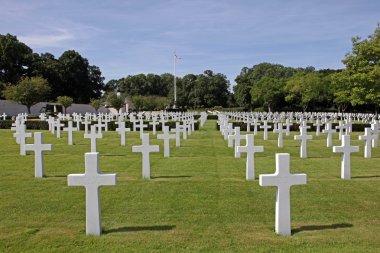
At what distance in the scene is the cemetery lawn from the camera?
5059mm

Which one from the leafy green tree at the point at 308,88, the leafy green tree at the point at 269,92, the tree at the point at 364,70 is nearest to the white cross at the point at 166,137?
the tree at the point at 364,70

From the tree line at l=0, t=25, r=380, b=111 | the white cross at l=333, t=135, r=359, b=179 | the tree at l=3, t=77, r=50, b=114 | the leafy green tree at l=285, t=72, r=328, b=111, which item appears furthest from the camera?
the leafy green tree at l=285, t=72, r=328, b=111

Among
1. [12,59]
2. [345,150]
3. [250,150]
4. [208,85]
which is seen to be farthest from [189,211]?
[208,85]

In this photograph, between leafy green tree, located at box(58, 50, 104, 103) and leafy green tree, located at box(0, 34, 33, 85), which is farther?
leafy green tree, located at box(58, 50, 104, 103)

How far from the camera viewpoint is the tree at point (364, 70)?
2908 centimetres

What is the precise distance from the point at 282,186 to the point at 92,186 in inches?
97.1

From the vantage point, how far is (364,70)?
101 ft

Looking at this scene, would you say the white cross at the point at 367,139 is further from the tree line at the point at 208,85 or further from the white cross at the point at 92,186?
the tree line at the point at 208,85

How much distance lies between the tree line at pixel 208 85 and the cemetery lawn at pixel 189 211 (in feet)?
75.4

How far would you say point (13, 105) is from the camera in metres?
51.4

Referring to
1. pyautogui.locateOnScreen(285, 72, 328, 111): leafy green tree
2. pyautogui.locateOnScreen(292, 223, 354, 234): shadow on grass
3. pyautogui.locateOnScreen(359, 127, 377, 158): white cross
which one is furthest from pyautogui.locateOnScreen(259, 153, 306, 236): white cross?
pyautogui.locateOnScreen(285, 72, 328, 111): leafy green tree

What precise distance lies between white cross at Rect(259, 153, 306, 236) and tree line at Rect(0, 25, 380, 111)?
2622 centimetres

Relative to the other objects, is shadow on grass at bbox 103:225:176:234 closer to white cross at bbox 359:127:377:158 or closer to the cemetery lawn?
the cemetery lawn

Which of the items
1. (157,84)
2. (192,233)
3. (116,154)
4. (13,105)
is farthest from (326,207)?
(157,84)
